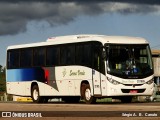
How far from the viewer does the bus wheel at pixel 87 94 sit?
114 ft

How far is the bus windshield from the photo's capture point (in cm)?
3384

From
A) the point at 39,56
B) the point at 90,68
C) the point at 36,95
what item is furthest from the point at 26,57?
the point at 90,68

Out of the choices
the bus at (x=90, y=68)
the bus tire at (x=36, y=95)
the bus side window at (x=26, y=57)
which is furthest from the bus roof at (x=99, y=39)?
the bus tire at (x=36, y=95)

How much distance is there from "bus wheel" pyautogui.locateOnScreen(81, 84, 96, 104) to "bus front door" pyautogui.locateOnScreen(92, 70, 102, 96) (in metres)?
0.45

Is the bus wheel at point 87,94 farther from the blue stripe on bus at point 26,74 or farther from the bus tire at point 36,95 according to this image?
the bus tire at point 36,95

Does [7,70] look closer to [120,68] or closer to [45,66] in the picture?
[45,66]

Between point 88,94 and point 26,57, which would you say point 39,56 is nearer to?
point 26,57

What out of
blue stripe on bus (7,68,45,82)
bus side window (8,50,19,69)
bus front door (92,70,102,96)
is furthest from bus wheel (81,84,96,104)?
bus side window (8,50,19,69)

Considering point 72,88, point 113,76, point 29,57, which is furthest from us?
point 29,57

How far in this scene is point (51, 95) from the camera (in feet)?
127

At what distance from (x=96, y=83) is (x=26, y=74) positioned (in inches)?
283

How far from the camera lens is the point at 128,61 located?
34125 mm

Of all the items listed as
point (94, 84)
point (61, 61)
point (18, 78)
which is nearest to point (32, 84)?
point (18, 78)

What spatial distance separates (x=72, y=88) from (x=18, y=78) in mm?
5844
